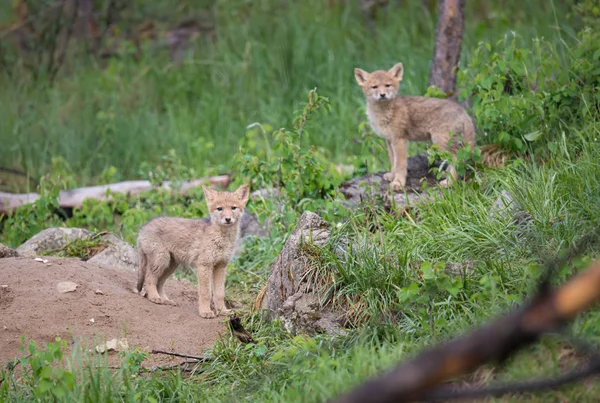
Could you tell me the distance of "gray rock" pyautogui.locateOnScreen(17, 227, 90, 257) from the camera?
293 inches

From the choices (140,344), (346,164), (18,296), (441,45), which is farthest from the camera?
(346,164)

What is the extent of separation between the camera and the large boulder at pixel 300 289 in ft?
17.5

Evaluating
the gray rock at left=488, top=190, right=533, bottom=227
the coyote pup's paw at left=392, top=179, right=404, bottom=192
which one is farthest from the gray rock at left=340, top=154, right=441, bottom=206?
the gray rock at left=488, top=190, right=533, bottom=227

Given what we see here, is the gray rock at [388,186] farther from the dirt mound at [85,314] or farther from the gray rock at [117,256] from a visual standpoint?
the gray rock at [117,256]

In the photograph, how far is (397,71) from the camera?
27.1ft

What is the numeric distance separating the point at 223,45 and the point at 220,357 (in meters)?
8.65

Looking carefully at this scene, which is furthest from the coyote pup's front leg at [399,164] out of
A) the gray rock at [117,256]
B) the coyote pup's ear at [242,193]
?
the gray rock at [117,256]

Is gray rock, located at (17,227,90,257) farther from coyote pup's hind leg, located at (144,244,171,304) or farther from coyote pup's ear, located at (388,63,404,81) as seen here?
coyote pup's ear, located at (388,63,404,81)

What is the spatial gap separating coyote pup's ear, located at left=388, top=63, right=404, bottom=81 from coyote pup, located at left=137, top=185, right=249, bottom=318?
2537 mm

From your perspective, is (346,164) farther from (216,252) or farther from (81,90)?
(81,90)

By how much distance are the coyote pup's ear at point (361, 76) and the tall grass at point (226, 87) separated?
6.29 ft

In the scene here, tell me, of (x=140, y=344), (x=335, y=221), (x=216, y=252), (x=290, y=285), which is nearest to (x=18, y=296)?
(x=140, y=344)

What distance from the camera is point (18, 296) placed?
5852mm

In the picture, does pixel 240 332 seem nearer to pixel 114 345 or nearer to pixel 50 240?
pixel 114 345
